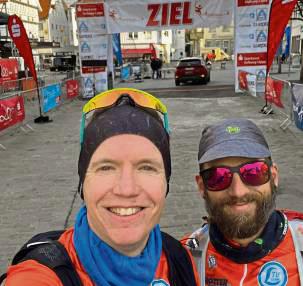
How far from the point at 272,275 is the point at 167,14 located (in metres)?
17.4

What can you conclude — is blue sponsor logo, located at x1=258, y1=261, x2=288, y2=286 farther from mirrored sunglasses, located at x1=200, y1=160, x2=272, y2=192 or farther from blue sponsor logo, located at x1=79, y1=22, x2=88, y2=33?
blue sponsor logo, located at x1=79, y1=22, x2=88, y2=33

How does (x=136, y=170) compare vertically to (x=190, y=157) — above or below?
above

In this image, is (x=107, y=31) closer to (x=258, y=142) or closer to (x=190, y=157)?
(x=190, y=157)

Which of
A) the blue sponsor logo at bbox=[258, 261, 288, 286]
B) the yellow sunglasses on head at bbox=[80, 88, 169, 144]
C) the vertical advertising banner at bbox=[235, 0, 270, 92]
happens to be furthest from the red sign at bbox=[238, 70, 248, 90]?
the yellow sunglasses on head at bbox=[80, 88, 169, 144]

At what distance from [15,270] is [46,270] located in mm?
101

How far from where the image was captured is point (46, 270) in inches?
49.9

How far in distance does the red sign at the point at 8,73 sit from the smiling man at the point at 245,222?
20.3m

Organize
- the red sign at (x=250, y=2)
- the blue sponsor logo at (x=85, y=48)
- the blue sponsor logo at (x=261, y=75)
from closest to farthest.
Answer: the red sign at (x=250, y=2)
the blue sponsor logo at (x=261, y=75)
the blue sponsor logo at (x=85, y=48)

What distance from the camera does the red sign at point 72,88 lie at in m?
19.2

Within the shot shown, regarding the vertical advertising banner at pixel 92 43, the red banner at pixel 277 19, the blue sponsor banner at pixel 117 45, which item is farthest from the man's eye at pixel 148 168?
the blue sponsor banner at pixel 117 45

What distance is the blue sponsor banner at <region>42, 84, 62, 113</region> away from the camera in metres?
14.7

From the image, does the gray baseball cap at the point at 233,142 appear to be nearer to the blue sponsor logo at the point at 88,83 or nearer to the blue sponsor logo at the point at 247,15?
the blue sponsor logo at the point at 247,15

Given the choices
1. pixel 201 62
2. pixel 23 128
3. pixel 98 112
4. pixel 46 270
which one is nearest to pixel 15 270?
pixel 46 270

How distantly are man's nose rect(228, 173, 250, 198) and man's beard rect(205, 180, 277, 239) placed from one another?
0.02 m
